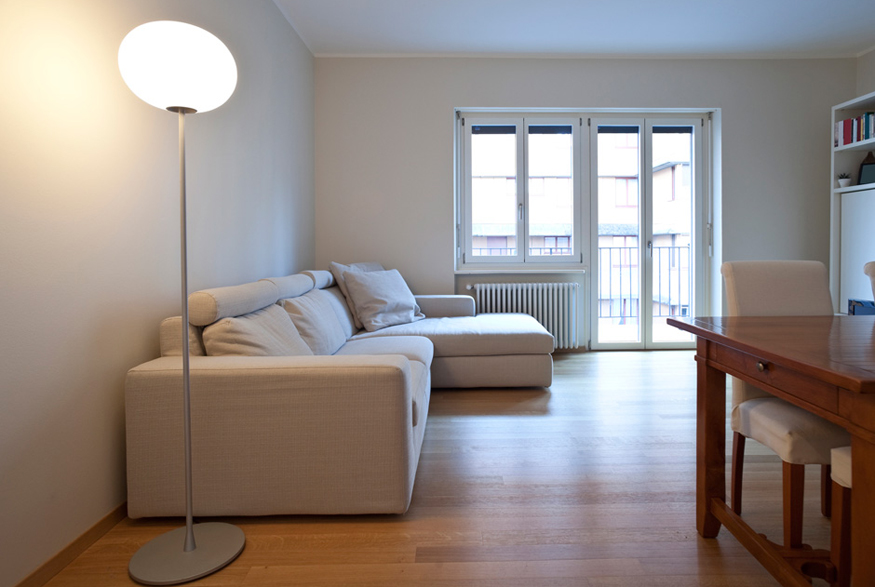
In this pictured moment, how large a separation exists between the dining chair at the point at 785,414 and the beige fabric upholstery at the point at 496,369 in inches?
68.0

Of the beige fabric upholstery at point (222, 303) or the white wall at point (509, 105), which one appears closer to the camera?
the beige fabric upholstery at point (222, 303)

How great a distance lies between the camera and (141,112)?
2.05 metres

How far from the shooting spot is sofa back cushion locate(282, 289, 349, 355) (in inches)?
108

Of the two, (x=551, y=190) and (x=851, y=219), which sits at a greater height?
(x=551, y=190)

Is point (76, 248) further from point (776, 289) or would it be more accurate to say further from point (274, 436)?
point (776, 289)

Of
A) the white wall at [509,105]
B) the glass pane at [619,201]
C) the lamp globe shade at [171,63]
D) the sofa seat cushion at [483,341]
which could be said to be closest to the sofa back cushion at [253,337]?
the lamp globe shade at [171,63]

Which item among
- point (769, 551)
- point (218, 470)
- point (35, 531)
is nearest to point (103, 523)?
point (35, 531)

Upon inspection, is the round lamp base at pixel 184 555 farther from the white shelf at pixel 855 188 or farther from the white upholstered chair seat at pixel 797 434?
the white shelf at pixel 855 188

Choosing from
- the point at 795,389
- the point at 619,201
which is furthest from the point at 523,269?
the point at 795,389

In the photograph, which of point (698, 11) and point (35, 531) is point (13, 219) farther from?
point (698, 11)

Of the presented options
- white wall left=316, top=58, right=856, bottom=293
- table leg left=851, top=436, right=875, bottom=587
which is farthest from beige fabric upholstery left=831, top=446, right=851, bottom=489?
white wall left=316, top=58, right=856, bottom=293

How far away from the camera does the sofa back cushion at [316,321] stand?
2.75 meters

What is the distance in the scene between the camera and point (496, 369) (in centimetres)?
363

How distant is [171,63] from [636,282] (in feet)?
14.6
